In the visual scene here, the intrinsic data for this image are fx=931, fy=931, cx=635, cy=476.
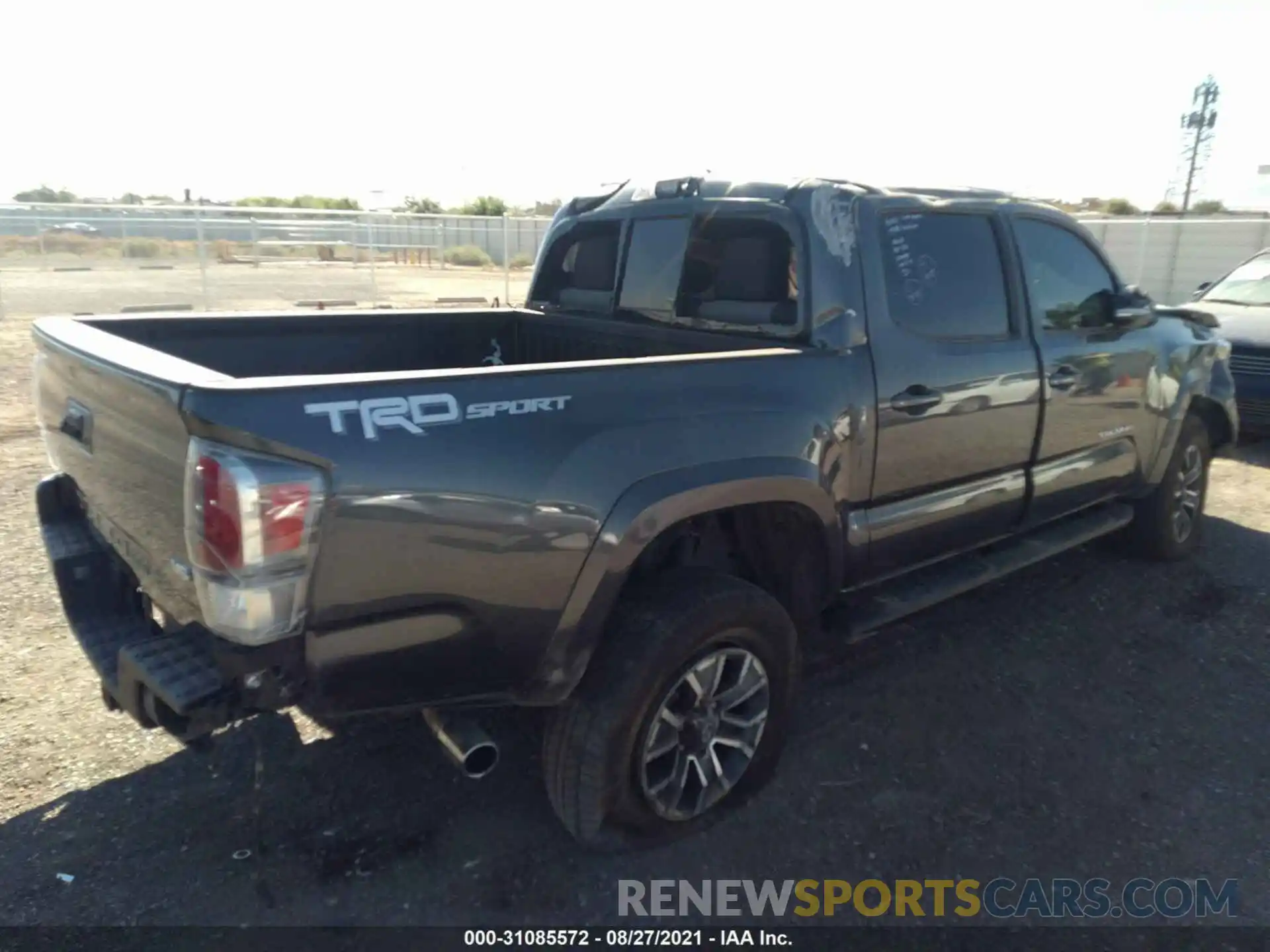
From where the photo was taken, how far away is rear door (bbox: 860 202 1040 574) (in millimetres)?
3354

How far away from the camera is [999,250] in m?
3.92

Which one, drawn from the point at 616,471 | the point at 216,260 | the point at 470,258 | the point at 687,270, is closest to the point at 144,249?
the point at 216,260

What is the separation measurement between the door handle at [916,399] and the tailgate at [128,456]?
2.30m

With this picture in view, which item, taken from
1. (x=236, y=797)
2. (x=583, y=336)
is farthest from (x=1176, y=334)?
(x=236, y=797)

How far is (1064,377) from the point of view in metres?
4.10

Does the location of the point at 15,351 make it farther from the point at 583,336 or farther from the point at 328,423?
the point at 328,423

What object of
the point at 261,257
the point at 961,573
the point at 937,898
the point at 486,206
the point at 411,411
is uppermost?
the point at 486,206

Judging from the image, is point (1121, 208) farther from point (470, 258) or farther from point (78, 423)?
point (78, 423)

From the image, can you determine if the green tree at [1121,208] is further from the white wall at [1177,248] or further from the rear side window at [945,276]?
the rear side window at [945,276]

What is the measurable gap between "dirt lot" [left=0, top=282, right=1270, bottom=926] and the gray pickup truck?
1.02 ft

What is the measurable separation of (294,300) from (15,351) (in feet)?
19.5

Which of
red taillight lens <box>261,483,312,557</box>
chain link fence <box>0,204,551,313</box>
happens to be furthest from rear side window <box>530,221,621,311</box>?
chain link fence <box>0,204,551,313</box>

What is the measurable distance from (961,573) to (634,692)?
1860 mm

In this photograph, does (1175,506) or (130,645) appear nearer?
(130,645)
